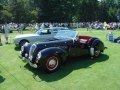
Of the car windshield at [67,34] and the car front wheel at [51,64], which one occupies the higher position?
the car windshield at [67,34]

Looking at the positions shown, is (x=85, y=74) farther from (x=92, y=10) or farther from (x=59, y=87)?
(x=92, y=10)

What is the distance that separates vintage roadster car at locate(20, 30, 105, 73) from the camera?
389 inches

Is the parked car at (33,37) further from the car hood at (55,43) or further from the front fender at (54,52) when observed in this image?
the front fender at (54,52)

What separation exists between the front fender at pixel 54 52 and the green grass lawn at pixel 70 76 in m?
0.62

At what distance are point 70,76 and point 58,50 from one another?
131 centimetres

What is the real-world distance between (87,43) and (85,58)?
80 centimetres

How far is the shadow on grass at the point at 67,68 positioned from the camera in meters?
9.67

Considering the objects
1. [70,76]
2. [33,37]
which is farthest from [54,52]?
[33,37]

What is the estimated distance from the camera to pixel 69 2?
68250 mm

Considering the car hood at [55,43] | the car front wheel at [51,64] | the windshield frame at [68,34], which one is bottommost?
the car front wheel at [51,64]

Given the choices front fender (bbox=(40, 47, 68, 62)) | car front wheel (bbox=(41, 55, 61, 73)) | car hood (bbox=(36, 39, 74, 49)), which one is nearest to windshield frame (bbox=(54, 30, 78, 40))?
car hood (bbox=(36, 39, 74, 49))

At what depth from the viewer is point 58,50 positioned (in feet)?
33.7

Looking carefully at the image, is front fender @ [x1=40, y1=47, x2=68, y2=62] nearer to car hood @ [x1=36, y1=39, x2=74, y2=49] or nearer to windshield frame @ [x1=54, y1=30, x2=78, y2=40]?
car hood @ [x1=36, y1=39, x2=74, y2=49]

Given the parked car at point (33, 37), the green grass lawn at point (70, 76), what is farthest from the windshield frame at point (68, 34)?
the parked car at point (33, 37)
